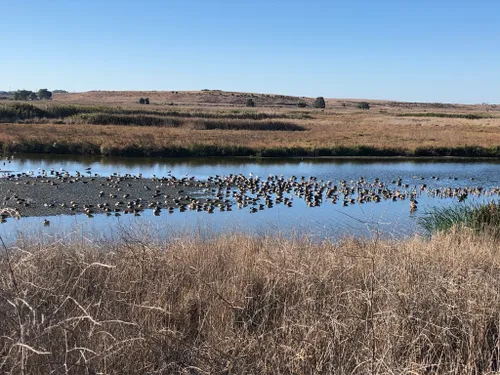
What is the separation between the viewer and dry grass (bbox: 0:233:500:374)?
4051mm

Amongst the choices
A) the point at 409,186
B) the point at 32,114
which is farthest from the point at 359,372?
the point at 32,114

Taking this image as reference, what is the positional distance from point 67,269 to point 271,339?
279 centimetres

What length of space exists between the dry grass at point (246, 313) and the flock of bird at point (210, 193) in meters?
9.36

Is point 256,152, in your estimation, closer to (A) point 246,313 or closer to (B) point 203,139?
(B) point 203,139

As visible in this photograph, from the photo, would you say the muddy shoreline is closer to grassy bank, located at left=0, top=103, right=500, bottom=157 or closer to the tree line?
grassy bank, located at left=0, top=103, right=500, bottom=157

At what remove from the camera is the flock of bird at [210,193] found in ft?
55.0

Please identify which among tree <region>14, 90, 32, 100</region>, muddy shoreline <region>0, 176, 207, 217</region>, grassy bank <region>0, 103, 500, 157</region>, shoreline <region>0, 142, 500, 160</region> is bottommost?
muddy shoreline <region>0, 176, 207, 217</region>

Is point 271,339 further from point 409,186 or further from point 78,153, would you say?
point 78,153

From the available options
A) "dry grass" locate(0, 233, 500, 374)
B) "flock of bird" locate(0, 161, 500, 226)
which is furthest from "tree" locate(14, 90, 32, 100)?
"dry grass" locate(0, 233, 500, 374)

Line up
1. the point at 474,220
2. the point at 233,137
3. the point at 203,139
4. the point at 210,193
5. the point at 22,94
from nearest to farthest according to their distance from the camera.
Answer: the point at 474,220, the point at 210,193, the point at 203,139, the point at 233,137, the point at 22,94

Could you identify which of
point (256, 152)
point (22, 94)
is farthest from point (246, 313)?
point (22, 94)

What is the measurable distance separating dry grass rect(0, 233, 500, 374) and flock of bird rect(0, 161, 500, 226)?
9364 mm

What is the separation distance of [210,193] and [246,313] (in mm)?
14539

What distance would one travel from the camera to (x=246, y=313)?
5.57m
